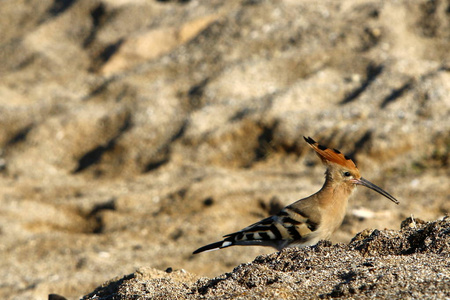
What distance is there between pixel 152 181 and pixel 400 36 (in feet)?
11.4

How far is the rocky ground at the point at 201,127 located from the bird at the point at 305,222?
909mm

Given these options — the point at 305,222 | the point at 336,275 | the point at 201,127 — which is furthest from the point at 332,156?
the point at 201,127

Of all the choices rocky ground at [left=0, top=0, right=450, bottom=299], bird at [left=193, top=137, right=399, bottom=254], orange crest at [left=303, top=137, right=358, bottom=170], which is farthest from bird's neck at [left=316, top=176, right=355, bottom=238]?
rocky ground at [left=0, top=0, right=450, bottom=299]

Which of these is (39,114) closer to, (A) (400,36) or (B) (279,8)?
(B) (279,8)

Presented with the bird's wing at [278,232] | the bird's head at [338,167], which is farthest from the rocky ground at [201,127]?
the bird's wing at [278,232]

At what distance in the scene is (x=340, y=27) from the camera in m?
8.66

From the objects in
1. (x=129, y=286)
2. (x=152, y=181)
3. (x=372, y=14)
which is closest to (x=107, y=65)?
(x=152, y=181)

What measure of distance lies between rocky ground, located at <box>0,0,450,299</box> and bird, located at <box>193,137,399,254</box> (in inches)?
35.8

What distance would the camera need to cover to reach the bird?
4.39 meters

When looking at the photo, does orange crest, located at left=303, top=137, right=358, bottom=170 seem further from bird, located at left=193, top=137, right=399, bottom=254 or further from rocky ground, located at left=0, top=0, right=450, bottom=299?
rocky ground, located at left=0, top=0, right=450, bottom=299

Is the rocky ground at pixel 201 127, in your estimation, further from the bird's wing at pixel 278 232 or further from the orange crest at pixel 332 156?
the bird's wing at pixel 278 232

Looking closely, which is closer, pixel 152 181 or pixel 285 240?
pixel 285 240

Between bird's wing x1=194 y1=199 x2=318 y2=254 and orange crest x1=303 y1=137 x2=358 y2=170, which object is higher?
orange crest x1=303 y1=137 x2=358 y2=170

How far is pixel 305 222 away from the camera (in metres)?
4.46
